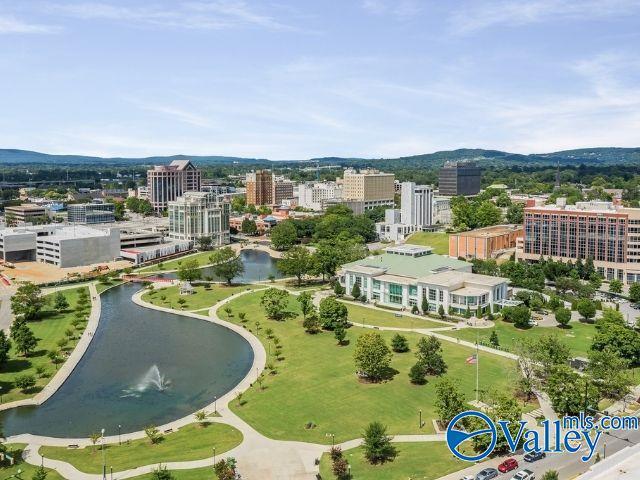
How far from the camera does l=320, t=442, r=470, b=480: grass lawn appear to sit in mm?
33219

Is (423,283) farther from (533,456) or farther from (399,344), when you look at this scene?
(533,456)

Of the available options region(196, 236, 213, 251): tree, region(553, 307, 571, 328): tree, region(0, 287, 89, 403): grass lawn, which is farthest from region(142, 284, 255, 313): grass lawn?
region(553, 307, 571, 328): tree

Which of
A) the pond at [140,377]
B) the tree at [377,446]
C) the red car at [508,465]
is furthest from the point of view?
the pond at [140,377]

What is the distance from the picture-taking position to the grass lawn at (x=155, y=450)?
35719 millimetres

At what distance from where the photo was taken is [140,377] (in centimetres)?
5131

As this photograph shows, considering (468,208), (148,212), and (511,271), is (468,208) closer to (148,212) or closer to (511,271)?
(511,271)

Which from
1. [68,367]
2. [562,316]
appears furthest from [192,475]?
[562,316]

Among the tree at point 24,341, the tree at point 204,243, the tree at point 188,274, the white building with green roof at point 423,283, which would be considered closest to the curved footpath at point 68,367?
the tree at point 24,341

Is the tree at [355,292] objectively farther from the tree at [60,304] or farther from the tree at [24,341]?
the tree at [24,341]

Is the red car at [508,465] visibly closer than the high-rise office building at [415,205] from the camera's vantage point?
Yes

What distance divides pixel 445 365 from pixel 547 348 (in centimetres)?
804

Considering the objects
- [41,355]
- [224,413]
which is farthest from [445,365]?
[41,355]

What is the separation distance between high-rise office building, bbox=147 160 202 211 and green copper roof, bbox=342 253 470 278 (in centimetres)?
11340

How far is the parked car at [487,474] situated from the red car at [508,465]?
0.52m
